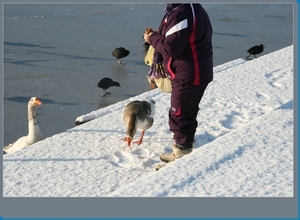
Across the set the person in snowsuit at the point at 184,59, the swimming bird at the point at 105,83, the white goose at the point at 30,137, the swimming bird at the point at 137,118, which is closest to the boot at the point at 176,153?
the person in snowsuit at the point at 184,59

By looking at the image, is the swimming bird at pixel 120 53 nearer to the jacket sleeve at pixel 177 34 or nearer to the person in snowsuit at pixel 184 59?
Answer: the person in snowsuit at pixel 184 59

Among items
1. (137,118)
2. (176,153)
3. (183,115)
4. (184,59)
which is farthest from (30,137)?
(184,59)

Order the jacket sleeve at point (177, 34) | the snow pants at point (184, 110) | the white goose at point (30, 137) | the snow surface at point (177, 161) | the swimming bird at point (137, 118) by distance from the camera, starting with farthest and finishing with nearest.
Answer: the white goose at point (30, 137) → the swimming bird at point (137, 118) → the snow pants at point (184, 110) → the jacket sleeve at point (177, 34) → the snow surface at point (177, 161)

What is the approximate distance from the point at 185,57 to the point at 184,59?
17 mm

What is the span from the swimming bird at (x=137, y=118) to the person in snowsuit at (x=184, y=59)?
0.46m

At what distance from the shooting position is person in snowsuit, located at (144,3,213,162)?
397 cm

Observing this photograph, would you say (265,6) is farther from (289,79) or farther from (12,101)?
(12,101)

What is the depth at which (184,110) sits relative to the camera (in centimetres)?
427

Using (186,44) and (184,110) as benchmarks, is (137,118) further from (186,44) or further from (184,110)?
(186,44)

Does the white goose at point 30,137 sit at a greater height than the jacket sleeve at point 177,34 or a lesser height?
lesser

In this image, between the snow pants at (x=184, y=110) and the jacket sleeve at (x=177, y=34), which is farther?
the snow pants at (x=184, y=110)

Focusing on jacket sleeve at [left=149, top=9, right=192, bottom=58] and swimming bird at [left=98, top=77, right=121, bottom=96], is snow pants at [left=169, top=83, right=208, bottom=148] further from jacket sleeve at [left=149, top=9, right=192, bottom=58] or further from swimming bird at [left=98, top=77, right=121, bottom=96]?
swimming bird at [left=98, top=77, right=121, bottom=96]

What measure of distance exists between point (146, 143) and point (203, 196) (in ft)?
5.07

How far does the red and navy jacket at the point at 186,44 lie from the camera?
3959mm
